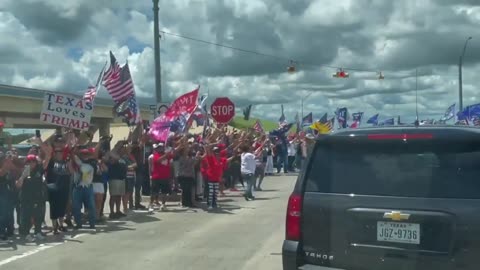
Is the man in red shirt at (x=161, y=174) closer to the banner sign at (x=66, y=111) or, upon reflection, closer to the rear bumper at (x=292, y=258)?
the banner sign at (x=66, y=111)

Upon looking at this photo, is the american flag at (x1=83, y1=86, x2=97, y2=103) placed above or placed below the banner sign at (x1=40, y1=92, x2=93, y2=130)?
above

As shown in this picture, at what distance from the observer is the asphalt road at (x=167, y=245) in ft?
28.9

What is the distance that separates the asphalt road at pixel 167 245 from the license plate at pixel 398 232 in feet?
11.9

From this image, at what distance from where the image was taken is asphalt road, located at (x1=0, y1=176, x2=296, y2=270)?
882 centimetres

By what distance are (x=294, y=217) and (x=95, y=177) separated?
7966 mm

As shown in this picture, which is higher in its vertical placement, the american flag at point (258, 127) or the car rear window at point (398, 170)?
the american flag at point (258, 127)

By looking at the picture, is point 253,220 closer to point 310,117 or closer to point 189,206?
point 189,206

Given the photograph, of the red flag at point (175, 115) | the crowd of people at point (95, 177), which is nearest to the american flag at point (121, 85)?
the crowd of people at point (95, 177)

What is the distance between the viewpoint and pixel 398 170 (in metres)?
5.00

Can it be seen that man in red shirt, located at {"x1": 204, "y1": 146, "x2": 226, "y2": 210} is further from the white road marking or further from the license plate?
the license plate

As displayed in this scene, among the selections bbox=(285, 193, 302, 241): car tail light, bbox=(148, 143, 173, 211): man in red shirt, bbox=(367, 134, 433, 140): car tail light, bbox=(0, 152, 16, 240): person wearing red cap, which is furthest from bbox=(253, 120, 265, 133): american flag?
bbox=(367, 134, 433, 140): car tail light

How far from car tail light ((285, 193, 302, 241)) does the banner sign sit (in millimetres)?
8905

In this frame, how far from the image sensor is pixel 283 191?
774 inches

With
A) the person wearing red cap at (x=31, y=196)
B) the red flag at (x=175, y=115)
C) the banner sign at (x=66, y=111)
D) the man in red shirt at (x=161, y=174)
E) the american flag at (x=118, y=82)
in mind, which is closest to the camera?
the person wearing red cap at (x=31, y=196)
